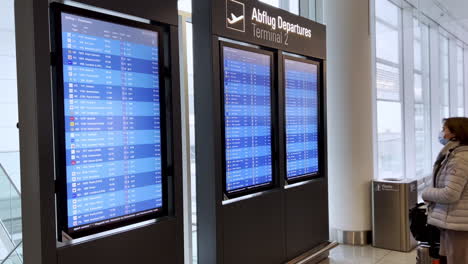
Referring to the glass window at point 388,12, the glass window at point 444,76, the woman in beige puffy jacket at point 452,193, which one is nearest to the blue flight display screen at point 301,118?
the woman in beige puffy jacket at point 452,193

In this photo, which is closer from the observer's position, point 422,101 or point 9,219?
point 9,219

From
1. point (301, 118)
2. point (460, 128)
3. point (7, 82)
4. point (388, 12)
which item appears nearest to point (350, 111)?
point (301, 118)

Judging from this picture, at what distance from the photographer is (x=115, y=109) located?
2738 mm

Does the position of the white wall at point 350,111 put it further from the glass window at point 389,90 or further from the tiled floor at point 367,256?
the glass window at point 389,90

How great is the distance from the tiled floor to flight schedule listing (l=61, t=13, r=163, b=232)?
3.14 meters

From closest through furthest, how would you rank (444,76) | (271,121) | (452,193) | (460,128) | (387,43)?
(452,193), (460,128), (271,121), (387,43), (444,76)

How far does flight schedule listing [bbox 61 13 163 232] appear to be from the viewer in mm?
2508

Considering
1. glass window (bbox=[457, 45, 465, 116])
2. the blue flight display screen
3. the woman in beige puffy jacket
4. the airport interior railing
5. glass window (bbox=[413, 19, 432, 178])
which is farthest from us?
glass window (bbox=[457, 45, 465, 116])

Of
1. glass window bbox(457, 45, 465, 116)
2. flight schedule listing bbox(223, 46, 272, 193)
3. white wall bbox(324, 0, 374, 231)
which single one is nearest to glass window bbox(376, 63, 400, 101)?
white wall bbox(324, 0, 374, 231)

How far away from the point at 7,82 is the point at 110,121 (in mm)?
885

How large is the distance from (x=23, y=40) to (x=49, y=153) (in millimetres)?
632

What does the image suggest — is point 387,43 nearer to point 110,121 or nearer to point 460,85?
point 460,85

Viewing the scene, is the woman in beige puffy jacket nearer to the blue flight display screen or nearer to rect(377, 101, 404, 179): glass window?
the blue flight display screen

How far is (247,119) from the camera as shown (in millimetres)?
4098
